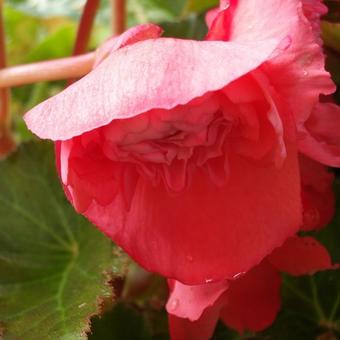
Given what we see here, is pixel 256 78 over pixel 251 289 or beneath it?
over

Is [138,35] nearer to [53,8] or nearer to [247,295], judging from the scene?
[247,295]

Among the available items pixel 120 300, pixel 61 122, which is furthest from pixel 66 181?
pixel 120 300

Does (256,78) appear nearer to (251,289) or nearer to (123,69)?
(123,69)

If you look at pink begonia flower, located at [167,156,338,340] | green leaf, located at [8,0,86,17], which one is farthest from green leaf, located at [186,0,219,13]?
pink begonia flower, located at [167,156,338,340]

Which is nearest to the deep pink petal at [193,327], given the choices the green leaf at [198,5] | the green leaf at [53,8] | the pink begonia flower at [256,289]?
the pink begonia flower at [256,289]

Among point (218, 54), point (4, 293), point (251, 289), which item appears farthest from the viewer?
point (4, 293)

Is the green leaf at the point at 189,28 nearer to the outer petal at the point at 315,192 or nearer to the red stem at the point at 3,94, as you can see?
the red stem at the point at 3,94

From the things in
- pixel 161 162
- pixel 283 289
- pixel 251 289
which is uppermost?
pixel 161 162
